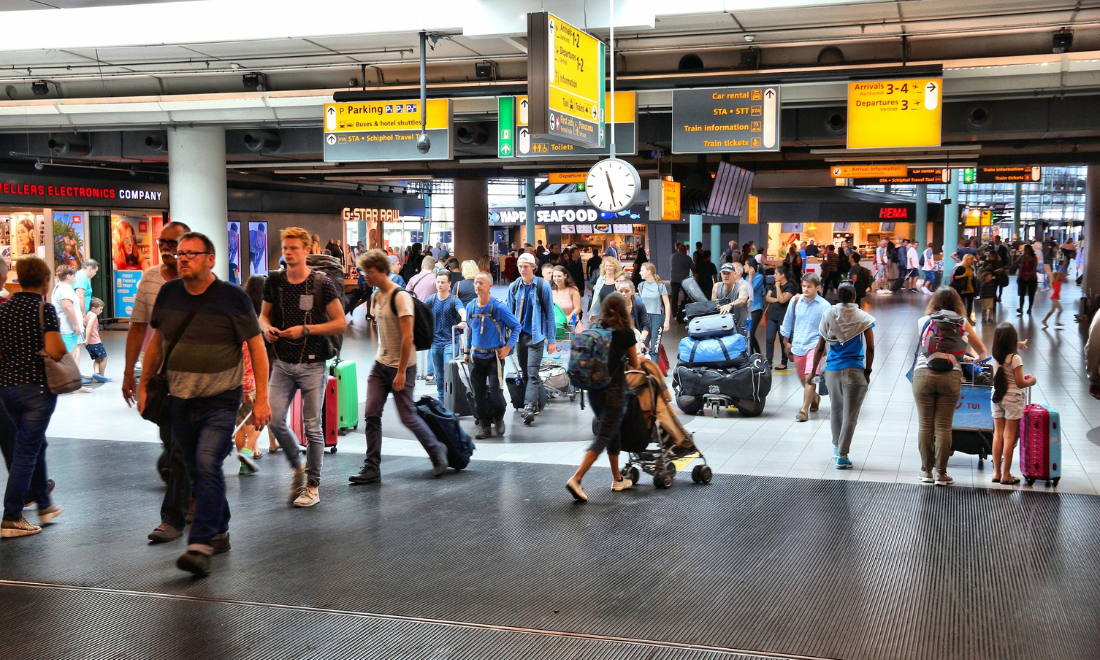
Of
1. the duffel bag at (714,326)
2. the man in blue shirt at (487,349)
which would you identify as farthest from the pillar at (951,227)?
the man in blue shirt at (487,349)

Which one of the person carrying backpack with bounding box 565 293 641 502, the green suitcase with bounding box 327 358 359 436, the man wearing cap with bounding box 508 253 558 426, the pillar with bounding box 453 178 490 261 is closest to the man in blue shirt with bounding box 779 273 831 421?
the man wearing cap with bounding box 508 253 558 426

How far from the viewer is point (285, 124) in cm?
1592

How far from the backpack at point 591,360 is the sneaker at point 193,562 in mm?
2488

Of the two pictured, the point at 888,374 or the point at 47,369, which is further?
the point at 888,374

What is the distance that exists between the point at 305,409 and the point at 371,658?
2.66m

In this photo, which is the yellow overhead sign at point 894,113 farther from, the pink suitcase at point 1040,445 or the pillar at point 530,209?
the pillar at point 530,209

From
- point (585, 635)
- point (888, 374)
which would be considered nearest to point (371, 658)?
point (585, 635)

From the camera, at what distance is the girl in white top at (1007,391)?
6.83 m

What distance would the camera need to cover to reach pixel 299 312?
629cm

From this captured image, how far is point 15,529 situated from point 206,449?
5.41 ft

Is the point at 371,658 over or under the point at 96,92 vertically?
under

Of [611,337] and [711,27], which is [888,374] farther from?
[611,337]

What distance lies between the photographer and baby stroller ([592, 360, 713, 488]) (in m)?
6.71

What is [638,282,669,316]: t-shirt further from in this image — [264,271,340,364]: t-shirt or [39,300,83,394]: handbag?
[39,300,83,394]: handbag
